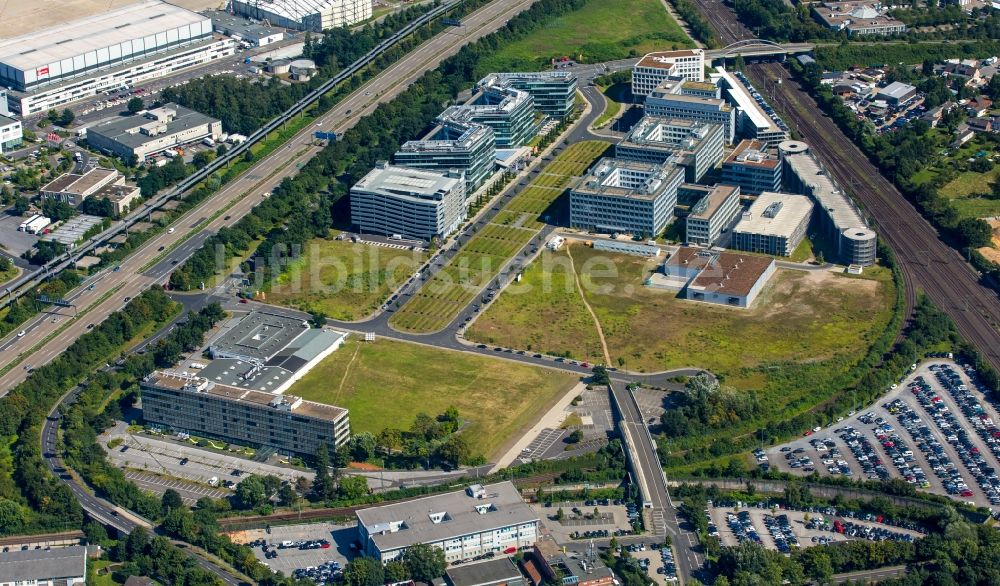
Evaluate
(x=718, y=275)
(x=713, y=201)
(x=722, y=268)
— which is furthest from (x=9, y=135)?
(x=718, y=275)

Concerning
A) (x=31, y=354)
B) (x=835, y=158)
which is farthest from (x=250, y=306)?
(x=835, y=158)

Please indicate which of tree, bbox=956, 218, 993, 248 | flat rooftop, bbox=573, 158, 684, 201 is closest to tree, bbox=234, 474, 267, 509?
flat rooftop, bbox=573, 158, 684, 201

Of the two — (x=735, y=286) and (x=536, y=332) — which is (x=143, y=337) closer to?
(x=536, y=332)

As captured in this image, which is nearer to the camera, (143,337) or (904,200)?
(143,337)

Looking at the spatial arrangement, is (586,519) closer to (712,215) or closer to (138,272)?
(712,215)

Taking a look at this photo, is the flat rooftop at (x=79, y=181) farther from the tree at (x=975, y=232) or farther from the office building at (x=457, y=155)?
the tree at (x=975, y=232)

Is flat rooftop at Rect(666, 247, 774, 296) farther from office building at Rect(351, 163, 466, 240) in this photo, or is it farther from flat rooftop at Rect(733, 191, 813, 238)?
office building at Rect(351, 163, 466, 240)

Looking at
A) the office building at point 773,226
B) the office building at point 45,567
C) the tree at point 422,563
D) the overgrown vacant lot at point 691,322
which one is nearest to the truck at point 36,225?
the overgrown vacant lot at point 691,322
